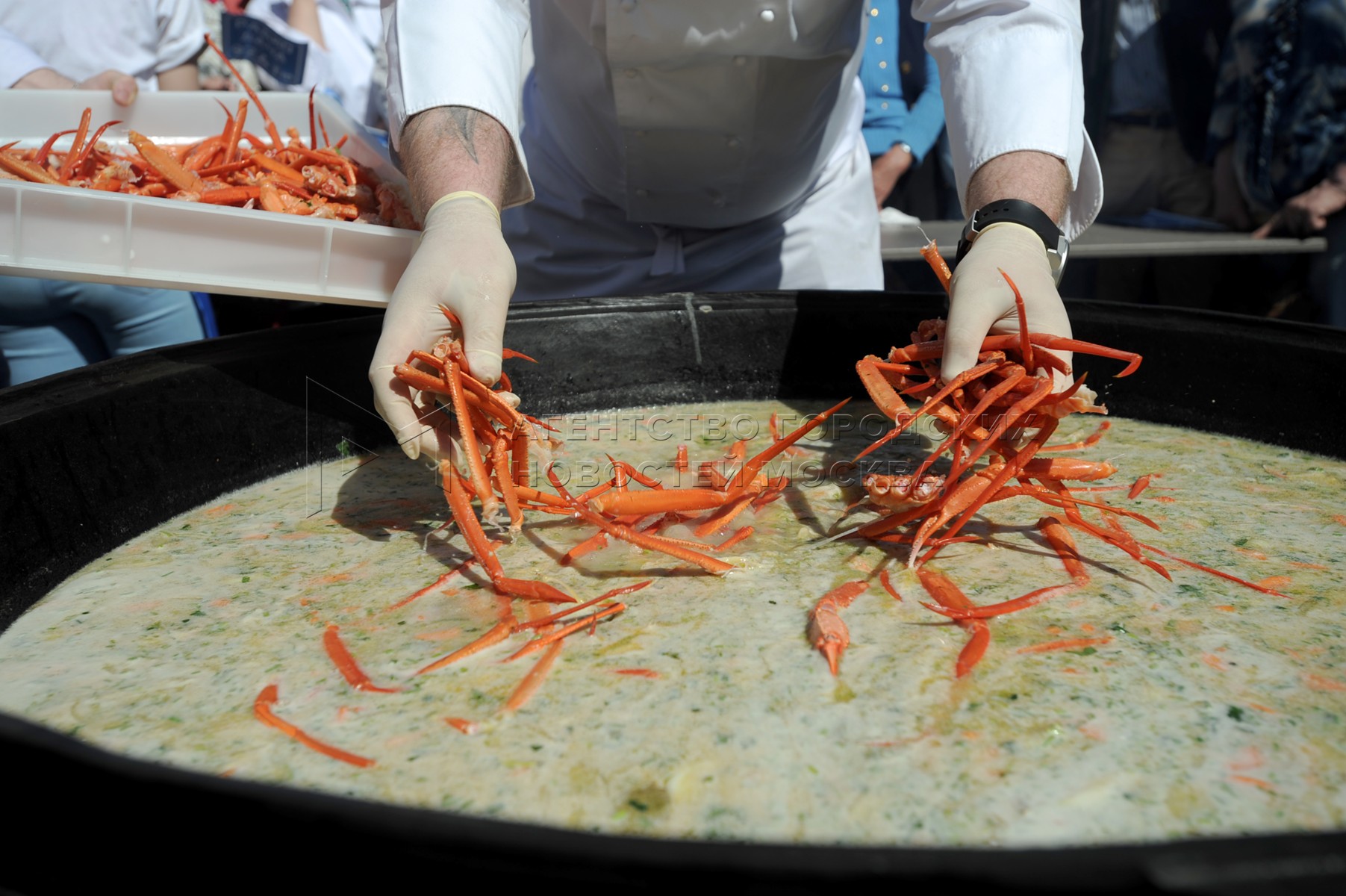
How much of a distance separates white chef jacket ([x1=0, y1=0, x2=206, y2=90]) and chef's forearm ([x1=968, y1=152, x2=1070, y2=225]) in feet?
9.69

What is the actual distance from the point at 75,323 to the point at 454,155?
180cm

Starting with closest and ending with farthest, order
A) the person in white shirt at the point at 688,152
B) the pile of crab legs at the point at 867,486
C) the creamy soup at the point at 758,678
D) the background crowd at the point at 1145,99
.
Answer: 1. the creamy soup at the point at 758,678
2. the pile of crab legs at the point at 867,486
3. the person in white shirt at the point at 688,152
4. the background crowd at the point at 1145,99

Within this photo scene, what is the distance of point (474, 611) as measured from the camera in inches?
50.6

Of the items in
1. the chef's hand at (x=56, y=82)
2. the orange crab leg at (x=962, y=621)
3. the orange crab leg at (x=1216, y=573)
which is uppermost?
the chef's hand at (x=56, y=82)

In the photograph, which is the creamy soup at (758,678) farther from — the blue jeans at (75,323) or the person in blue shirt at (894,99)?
the person in blue shirt at (894,99)

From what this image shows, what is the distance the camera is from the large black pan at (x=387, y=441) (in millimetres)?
563

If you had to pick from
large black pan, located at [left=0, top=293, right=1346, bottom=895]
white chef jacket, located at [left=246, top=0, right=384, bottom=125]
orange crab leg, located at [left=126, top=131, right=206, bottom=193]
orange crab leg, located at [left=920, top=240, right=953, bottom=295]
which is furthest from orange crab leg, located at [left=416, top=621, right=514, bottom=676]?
white chef jacket, located at [left=246, top=0, right=384, bottom=125]

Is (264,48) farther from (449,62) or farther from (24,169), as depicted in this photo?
(449,62)

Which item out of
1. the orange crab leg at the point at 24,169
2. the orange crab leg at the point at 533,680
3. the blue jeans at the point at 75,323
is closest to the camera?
the orange crab leg at the point at 533,680

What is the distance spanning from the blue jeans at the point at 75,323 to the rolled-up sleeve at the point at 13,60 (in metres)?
0.68

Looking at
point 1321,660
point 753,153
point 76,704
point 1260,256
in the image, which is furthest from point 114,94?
point 1260,256

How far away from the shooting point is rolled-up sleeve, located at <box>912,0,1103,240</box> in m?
1.75

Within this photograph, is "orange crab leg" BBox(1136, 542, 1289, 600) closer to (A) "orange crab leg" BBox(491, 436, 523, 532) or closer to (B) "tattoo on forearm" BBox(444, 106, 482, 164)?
(A) "orange crab leg" BBox(491, 436, 523, 532)

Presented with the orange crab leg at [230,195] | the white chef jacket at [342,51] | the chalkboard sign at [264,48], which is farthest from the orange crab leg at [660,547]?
the white chef jacket at [342,51]
